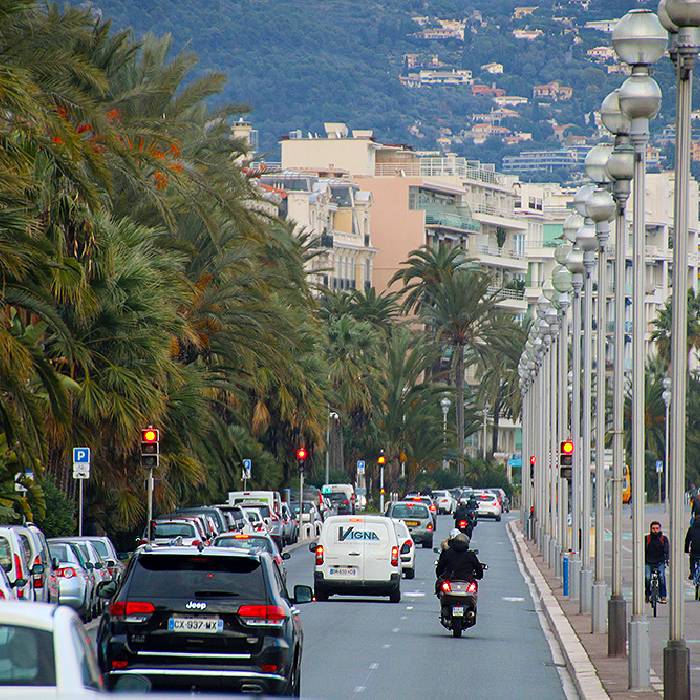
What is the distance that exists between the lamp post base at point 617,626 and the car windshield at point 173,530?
1751cm

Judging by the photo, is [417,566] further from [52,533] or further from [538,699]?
[538,699]

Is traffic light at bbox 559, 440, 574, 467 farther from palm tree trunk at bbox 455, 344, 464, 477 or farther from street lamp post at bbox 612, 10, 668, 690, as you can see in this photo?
palm tree trunk at bbox 455, 344, 464, 477

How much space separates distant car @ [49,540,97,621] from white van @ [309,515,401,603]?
6.71m

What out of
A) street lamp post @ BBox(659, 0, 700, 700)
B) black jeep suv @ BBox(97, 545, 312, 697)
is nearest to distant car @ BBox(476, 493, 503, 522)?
street lamp post @ BBox(659, 0, 700, 700)

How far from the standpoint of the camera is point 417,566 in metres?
56.7

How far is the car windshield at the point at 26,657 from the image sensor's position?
1016 cm

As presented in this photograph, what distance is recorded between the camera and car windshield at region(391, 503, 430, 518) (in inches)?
2675

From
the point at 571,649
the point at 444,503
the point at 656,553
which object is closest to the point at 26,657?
the point at 571,649

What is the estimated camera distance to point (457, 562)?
31.0 m

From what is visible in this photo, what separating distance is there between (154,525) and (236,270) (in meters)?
15.6

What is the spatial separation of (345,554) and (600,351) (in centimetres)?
990

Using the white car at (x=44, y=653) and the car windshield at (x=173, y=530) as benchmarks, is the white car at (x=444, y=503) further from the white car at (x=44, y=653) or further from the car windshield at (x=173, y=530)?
the white car at (x=44, y=653)

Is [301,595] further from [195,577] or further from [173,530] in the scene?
[173,530]

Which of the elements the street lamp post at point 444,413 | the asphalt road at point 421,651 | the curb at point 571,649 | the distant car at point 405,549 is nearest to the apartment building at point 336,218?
the street lamp post at point 444,413
